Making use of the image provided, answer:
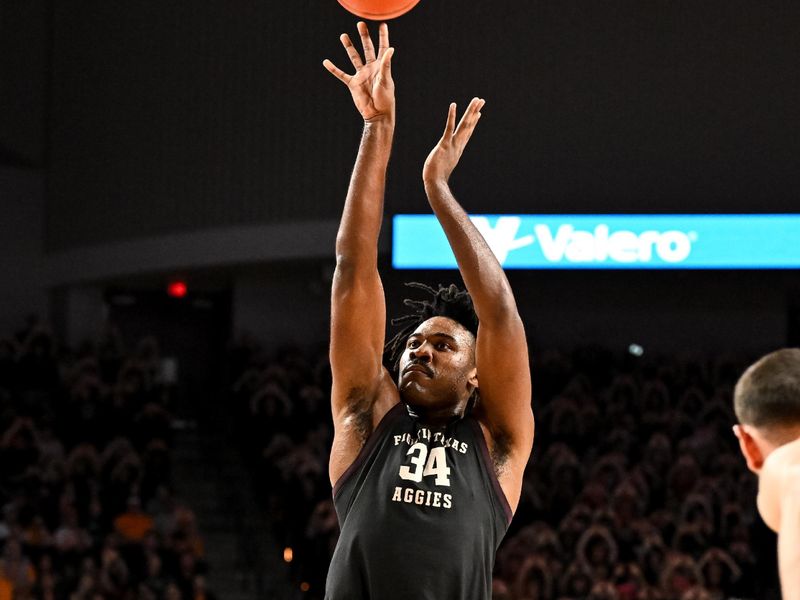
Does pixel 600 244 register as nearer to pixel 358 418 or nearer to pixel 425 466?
pixel 358 418

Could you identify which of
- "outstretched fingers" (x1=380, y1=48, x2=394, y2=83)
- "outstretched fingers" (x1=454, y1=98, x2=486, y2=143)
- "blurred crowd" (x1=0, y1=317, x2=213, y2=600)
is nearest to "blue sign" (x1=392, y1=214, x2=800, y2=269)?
"blurred crowd" (x1=0, y1=317, x2=213, y2=600)

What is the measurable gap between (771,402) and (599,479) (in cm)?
1037

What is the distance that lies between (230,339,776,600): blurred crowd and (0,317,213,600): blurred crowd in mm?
1149

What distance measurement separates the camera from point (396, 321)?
439 cm

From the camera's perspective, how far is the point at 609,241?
15.4 m

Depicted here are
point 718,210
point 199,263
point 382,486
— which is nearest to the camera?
point 382,486

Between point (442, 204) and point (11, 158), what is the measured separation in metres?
15.8

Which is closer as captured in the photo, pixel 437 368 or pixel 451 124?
pixel 437 368

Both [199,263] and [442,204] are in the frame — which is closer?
[442,204]

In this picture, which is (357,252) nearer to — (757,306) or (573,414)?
(573,414)

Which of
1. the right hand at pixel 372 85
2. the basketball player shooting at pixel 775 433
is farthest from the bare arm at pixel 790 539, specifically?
the right hand at pixel 372 85

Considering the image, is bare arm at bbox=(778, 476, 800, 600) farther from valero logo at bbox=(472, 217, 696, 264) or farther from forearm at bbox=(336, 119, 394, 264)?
valero logo at bbox=(472, 217, 696, 264)

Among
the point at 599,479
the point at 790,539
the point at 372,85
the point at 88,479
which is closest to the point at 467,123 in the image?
the point at 372,85

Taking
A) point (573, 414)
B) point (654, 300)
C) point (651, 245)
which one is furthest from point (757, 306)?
point (573, 414)
